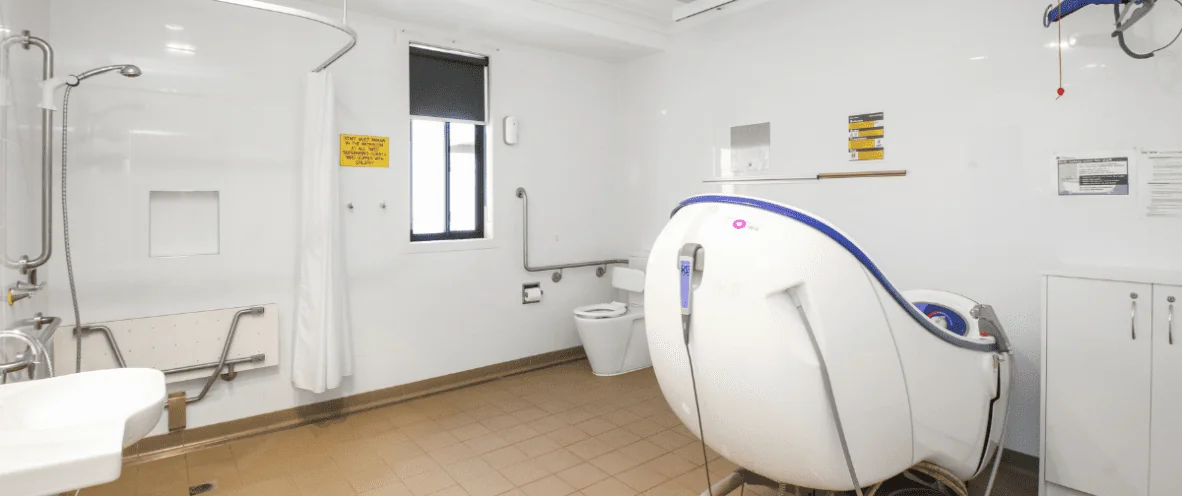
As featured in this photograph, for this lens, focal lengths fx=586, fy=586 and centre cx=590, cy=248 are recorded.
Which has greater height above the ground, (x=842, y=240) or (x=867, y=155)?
(x=867, y=155)

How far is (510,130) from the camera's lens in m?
3.86

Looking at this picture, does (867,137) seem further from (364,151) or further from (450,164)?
(364,151)

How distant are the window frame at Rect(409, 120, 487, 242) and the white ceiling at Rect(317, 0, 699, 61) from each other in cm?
59

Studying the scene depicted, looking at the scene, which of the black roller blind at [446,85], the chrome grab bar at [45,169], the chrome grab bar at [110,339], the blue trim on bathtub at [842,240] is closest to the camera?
the blue trim on bathtub at [842,240]

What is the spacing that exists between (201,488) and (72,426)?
1.58 metres

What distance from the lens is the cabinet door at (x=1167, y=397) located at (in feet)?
6.26

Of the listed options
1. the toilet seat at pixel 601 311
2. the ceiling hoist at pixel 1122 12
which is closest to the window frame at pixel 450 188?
the toilet seat at pixel 601 311

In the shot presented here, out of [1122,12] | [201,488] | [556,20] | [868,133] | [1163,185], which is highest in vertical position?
[556,20]

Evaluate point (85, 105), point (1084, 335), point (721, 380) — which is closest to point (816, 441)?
point (721, 380)

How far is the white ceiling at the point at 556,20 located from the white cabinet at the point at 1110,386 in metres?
2.69

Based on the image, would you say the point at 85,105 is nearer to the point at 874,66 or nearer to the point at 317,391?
the point at 317,391

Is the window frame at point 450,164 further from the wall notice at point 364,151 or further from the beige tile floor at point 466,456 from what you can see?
the beige tile floor at point 466,456

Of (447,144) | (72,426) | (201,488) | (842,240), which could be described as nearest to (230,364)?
(201,488)

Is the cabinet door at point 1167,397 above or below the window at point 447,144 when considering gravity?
below
